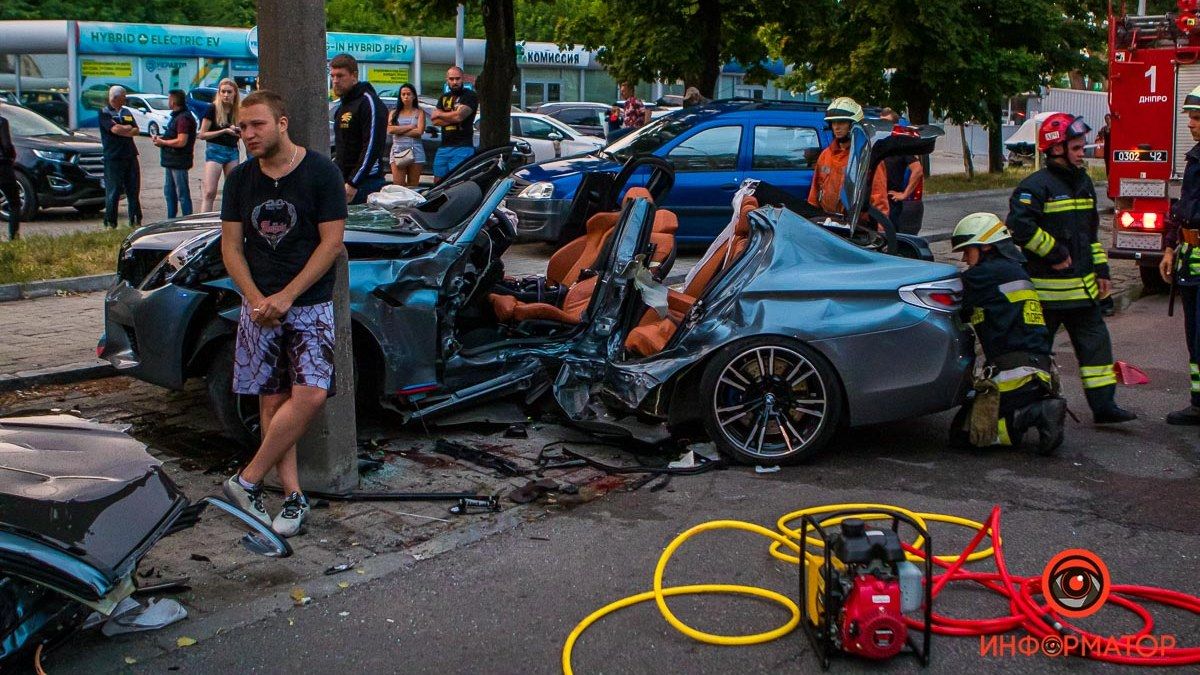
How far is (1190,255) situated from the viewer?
720 cm

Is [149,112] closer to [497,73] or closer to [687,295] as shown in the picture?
[497,73]

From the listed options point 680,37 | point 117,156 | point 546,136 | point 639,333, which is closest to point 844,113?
point 639,333

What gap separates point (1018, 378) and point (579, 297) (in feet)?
8.58

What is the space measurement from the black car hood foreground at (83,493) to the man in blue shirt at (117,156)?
11.1m

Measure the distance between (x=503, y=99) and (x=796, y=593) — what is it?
38.9 feet

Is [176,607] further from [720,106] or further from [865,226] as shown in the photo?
[720,106]

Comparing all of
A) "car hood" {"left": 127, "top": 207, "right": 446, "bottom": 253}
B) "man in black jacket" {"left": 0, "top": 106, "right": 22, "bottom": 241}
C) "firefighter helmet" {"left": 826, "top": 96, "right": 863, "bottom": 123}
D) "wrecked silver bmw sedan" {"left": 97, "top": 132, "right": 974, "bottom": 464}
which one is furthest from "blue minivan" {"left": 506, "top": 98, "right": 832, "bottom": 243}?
"wrecked silver bmw sedan" {"left": 97, "top": 132, "right": 974, "bottom": 464}

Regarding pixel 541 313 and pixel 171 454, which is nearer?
pixel 171 454

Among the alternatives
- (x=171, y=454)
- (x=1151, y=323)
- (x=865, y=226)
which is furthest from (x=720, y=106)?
(x=171, y=454)

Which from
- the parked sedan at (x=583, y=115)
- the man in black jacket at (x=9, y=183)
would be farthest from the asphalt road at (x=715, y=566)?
the parked sedan at (x=583, y=115)

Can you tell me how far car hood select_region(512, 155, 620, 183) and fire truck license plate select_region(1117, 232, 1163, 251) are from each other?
16.6ft

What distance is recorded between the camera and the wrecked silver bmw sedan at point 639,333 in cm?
616

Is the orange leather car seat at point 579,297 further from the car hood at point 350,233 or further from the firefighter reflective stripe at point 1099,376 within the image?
the firefighter reflective stripe at point 1099,376

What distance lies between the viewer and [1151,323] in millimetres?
10820
